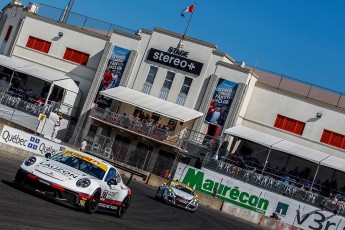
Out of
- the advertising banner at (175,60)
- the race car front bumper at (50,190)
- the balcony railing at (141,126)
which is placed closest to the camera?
the race car front bumper at (50,190)

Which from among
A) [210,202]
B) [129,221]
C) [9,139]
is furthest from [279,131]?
[129,221]

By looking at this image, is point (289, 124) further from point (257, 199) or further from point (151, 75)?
point (151, 75)

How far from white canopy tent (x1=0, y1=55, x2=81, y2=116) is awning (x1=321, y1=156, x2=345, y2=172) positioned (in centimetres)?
2227

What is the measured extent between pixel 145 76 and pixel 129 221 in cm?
4191

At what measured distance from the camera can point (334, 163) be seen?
49.7 m

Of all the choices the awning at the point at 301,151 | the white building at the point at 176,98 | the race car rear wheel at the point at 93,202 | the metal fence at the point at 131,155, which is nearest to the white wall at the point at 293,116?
the white building at the point at 176,98

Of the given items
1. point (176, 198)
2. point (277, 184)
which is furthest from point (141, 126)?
point (176, 198)

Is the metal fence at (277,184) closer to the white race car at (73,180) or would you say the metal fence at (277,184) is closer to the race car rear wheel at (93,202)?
the white race car at (73,180)

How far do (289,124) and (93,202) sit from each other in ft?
134

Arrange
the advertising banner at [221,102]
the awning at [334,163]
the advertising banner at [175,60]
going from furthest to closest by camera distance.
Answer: the advertising banner at [175,60] → the advertising banner at [221,102] → the awning at [334,163]

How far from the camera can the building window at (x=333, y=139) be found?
178 ft

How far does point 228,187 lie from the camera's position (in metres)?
47.4

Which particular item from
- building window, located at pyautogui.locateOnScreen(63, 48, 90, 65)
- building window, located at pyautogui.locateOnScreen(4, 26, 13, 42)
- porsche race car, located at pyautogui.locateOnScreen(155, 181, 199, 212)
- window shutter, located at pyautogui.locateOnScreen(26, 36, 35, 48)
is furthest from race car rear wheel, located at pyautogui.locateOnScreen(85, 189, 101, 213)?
building window, located at pyautogui.locateOnScreen(4, 26, 13, 42)

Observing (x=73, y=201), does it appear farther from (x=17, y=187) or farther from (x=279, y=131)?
Answer: (x=279, y=131)
